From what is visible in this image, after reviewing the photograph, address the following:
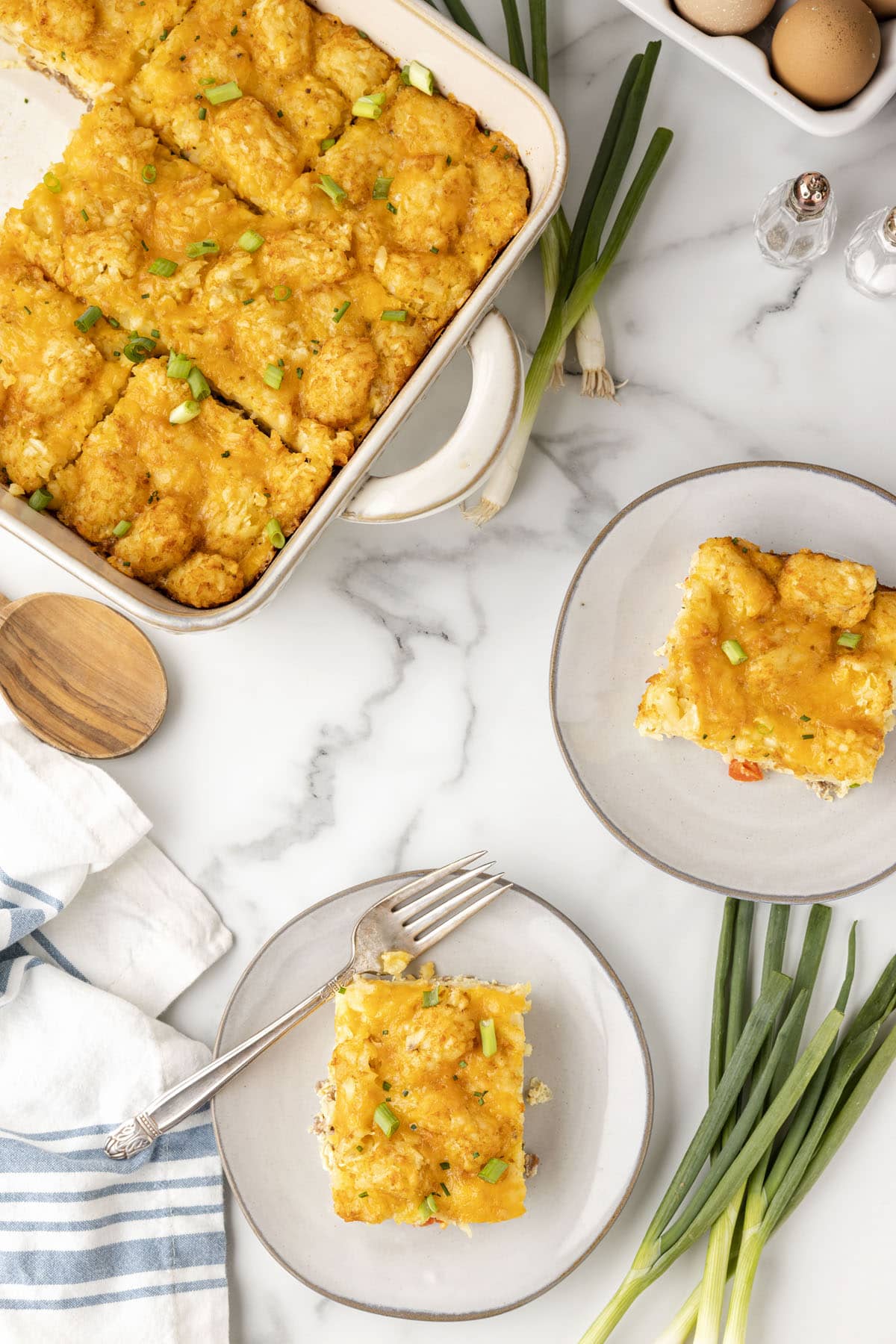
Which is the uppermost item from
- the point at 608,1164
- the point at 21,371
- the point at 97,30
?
the point at 97,30

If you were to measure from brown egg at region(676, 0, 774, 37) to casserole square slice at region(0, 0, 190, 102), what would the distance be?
1071 mm

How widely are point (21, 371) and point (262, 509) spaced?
563 mm

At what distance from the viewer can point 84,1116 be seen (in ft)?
A: 8.24

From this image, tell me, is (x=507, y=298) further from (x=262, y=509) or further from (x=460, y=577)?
(x=262, y=509)

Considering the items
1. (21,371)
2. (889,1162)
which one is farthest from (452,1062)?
(21,371)

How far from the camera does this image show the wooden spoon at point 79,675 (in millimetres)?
2545

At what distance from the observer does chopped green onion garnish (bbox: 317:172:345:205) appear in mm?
2184

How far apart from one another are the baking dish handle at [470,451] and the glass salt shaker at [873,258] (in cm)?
93

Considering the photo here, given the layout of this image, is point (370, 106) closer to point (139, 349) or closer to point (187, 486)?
point (139, 349)

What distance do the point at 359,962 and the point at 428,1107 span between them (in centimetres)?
35

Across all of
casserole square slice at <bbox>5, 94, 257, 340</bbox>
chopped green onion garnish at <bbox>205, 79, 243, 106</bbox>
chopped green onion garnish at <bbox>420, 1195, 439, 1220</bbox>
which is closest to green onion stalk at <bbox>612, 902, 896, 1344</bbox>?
chopped green onion garnish at <bbox>420, 1195, 439, 1220</bbox>

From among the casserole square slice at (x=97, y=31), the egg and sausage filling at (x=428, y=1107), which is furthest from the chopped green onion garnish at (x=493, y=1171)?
the casserole square slice at (x=97, y=31)

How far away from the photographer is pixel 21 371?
84.8 inches

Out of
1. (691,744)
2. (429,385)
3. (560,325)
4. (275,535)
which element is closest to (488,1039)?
(691,744)
